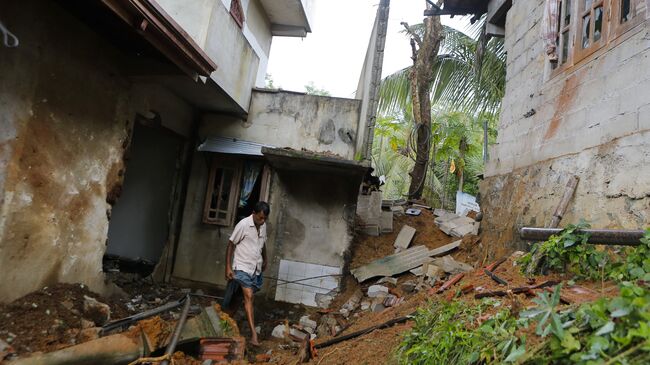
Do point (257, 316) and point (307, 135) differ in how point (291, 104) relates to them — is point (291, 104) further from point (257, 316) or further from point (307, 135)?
point (257, 316)

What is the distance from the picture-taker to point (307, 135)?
7.15m

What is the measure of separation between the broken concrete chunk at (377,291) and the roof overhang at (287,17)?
22.7 ft

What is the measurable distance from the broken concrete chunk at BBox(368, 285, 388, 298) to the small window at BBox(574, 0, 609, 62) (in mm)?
4054

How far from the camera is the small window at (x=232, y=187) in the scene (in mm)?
7137

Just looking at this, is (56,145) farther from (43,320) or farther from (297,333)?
(297,333)

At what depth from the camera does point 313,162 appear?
5867 millimetres

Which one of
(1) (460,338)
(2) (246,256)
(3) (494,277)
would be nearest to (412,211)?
(2) (246,256)

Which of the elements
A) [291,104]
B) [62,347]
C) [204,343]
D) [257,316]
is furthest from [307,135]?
[62,347]

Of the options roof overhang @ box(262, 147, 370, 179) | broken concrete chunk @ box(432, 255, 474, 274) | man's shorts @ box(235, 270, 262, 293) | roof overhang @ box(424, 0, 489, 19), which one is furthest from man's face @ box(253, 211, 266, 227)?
roof overhang @ box(424, 0, 489, 19)

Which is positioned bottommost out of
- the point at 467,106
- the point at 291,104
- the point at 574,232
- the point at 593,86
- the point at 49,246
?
the point at 49,246

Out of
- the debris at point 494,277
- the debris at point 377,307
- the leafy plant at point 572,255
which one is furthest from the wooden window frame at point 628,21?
the debris at point 377,307

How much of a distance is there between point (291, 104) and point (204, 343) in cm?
467

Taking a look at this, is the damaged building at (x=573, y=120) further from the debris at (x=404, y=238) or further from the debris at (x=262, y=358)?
the debris at (x=262, y=358)

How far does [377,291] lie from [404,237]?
4.70 ft
